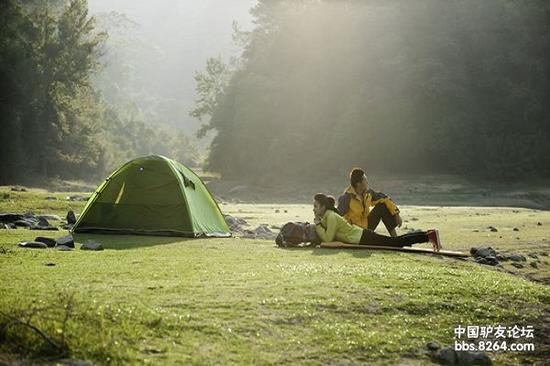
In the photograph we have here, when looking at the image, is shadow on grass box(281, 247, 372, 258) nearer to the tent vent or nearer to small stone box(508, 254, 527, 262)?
small stone box(508, 254, 527, 262)

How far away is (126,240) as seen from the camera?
13.7 m

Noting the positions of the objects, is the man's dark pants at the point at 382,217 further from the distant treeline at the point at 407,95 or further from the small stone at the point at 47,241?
the distant treeline at the point at 407,95

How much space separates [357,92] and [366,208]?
4248 cm

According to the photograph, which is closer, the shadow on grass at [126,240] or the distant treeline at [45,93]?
the shadow on grass at [126,240]

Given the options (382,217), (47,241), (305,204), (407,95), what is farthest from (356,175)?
(407,95)

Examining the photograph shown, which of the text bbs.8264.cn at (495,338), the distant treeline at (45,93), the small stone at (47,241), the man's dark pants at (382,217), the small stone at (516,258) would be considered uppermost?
the distant treeline at (45,93)

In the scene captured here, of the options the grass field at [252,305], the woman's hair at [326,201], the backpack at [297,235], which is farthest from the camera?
the backpack at [297,235]

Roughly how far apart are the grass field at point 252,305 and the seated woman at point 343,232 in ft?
3.46

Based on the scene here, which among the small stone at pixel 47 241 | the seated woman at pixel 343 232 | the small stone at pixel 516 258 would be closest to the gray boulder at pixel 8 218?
the small stone at pixel 47 241

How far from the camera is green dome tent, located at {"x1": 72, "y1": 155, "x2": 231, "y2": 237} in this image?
49.2 feet

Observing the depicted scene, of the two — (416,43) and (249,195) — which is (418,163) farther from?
(249,195)

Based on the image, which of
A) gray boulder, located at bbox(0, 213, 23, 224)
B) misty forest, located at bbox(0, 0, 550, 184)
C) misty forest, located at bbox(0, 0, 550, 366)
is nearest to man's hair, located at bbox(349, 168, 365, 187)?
misty forest, located at bbox(0, 0, 550, 366)

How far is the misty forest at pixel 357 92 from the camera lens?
49000mm

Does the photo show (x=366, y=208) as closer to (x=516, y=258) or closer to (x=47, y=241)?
(x=516, y=258)
